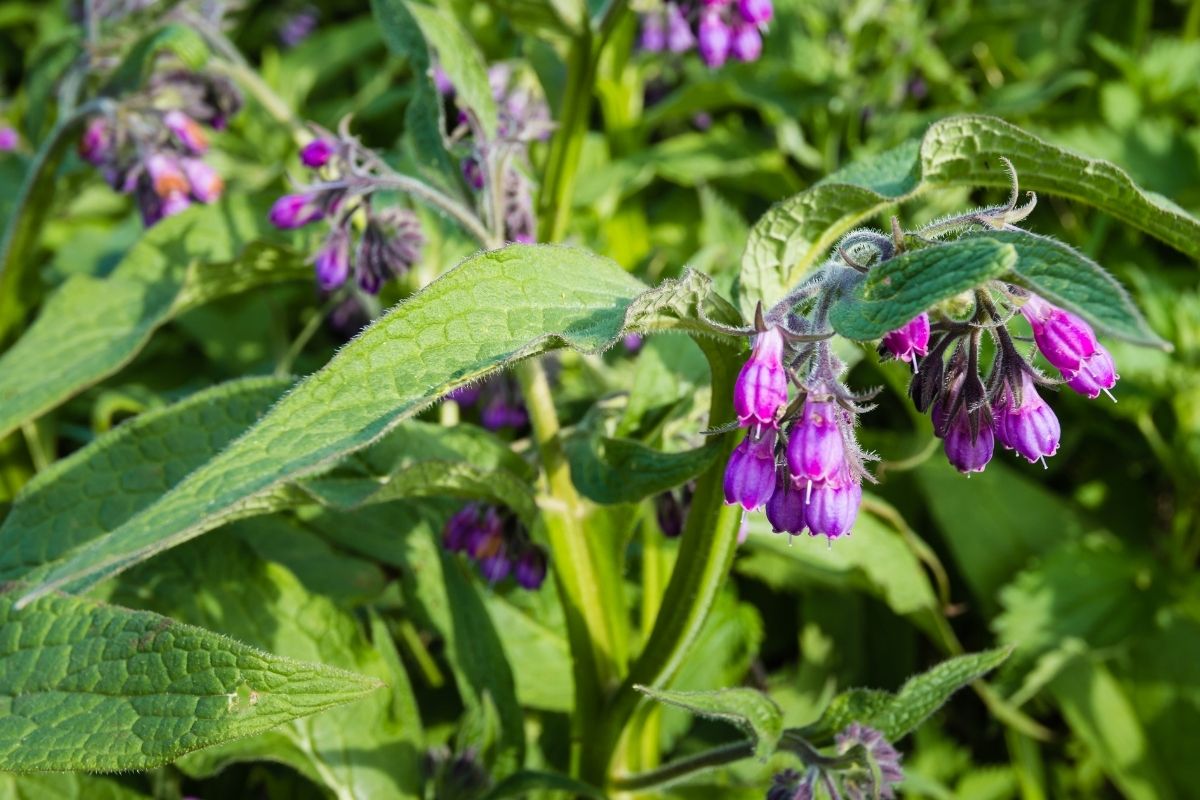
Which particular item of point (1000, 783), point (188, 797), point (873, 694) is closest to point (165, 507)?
point (873, 694)

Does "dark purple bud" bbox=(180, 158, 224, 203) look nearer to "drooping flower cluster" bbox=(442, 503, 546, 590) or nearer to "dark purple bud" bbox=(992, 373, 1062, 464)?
"drooping flower cluster" bbox=(442, 503, 546, 590)

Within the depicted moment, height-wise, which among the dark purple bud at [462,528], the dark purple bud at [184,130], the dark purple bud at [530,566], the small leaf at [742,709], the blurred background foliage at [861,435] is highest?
the dark purple bud at [184,130]

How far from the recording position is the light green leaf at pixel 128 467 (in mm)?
2029

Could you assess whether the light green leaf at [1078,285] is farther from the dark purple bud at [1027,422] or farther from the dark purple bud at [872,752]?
the dark purple bud at [872,752]

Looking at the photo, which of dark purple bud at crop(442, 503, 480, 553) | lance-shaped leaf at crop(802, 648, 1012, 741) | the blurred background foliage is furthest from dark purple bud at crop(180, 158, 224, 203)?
lance-shaped leaf at crop(802, 648, 1012, 741)

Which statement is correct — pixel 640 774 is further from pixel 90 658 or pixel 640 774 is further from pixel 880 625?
pixel 880 625

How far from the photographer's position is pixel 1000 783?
2.88 meters

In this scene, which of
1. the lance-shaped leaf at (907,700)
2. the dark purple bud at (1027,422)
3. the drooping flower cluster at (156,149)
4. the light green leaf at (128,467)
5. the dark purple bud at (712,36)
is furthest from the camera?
the dark purple bud at (712,36)

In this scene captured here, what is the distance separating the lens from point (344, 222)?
2.28m

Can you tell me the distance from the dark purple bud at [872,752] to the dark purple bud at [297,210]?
1268mm

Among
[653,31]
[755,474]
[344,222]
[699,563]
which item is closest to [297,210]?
[344,222]

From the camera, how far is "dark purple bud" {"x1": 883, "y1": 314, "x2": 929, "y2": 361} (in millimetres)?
1427

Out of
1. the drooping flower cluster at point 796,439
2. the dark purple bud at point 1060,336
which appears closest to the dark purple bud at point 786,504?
the drooping flower cluster at point 796,439

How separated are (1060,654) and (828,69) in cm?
201
